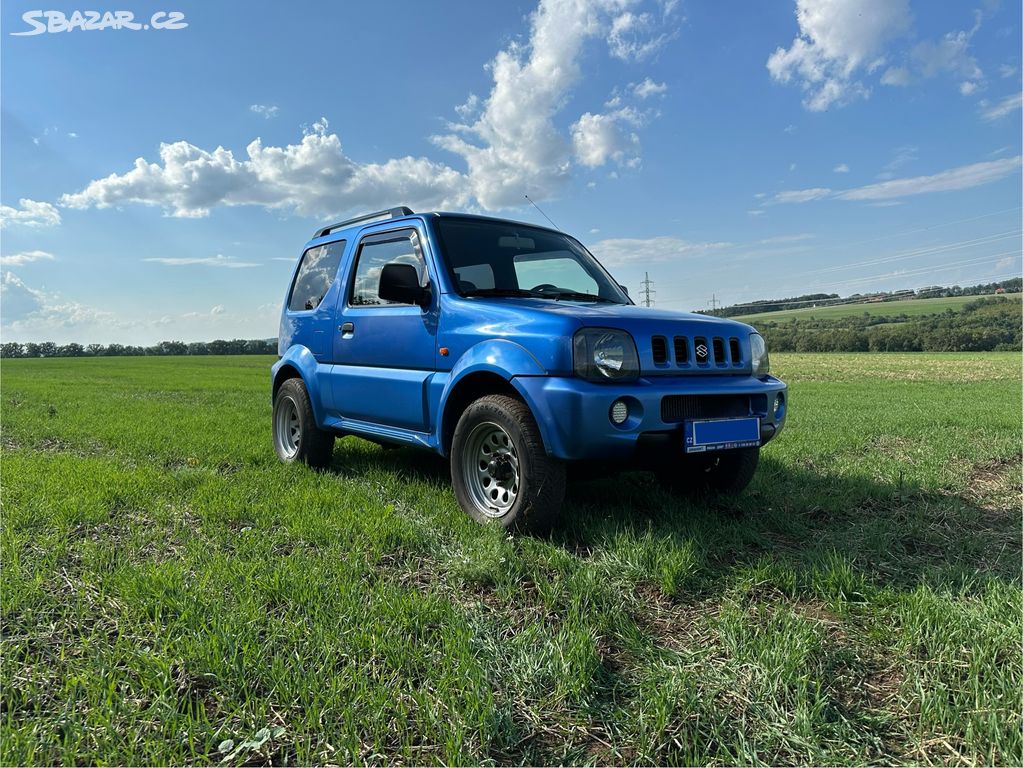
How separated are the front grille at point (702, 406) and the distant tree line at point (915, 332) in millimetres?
46226

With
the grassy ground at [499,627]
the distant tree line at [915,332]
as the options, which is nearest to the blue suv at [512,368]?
the grassy ground at [499,627]

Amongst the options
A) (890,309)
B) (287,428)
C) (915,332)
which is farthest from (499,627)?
(890,309)

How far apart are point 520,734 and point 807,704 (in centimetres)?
93

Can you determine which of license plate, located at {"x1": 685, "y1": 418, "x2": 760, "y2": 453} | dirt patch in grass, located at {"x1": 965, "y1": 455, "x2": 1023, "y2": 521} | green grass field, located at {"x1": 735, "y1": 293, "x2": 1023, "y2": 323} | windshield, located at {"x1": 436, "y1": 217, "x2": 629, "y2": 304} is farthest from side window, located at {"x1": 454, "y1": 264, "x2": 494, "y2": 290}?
green grass field, located at {"x1": 735, "y1": 293, "x2": 1023, "y2": 323}

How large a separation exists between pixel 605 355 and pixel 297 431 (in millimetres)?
3520

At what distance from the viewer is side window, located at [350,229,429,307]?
4520mm

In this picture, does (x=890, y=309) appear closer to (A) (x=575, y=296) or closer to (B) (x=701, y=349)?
(A) (x=575, y=296)

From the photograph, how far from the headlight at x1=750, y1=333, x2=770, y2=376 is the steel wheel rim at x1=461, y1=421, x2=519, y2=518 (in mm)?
1777

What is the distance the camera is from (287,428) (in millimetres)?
5805

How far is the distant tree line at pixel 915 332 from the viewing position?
46.2 metres

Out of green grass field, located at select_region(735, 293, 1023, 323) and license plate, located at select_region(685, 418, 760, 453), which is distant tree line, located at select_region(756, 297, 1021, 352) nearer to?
green grass field, located at select_region(735, 293, 1023, 323)

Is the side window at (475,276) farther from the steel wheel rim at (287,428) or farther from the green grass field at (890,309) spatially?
the green grass field at (890,309)

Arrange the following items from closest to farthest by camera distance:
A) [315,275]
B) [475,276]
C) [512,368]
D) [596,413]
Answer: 1. [596,413]
2. [512,368]
3. [475,276]
4. [315,275]

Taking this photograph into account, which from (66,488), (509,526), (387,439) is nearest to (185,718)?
(509,526)
